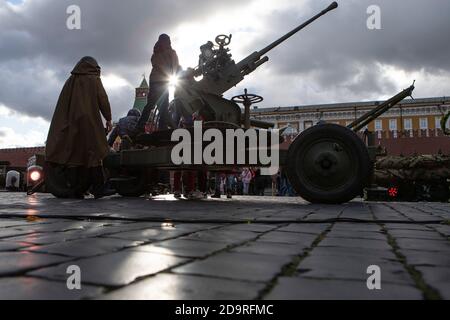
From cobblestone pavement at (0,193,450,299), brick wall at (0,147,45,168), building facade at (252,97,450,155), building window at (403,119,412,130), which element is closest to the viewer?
cobblestone pavement at (0,193,450,299)

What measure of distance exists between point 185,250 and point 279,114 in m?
54.7

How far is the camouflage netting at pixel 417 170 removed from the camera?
10.5 m

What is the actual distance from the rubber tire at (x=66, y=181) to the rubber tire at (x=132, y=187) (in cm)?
88

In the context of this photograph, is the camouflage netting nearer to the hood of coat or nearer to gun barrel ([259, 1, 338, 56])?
gun barrel ([259, 1, 338, 56])

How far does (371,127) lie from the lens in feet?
182

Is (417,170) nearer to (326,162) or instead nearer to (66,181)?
(326,162)

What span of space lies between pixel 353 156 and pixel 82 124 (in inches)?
149

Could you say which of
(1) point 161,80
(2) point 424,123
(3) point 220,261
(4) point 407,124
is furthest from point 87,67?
(4) point 407,124

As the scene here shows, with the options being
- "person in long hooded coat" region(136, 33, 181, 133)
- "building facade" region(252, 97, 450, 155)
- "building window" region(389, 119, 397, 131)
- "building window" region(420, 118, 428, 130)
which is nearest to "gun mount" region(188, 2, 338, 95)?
"person in long hooded coat" region(136, 33, 181, 133)

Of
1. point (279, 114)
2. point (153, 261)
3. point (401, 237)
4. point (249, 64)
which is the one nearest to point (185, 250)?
point (153, 261)

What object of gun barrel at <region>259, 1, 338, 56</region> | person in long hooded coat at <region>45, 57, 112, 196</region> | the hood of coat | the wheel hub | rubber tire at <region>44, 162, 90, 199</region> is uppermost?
gun barrel at <region>259, 1, 338, 56</region>

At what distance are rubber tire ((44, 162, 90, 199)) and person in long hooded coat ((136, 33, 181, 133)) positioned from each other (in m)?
1.10

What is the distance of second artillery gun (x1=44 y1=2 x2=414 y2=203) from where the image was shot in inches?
202
